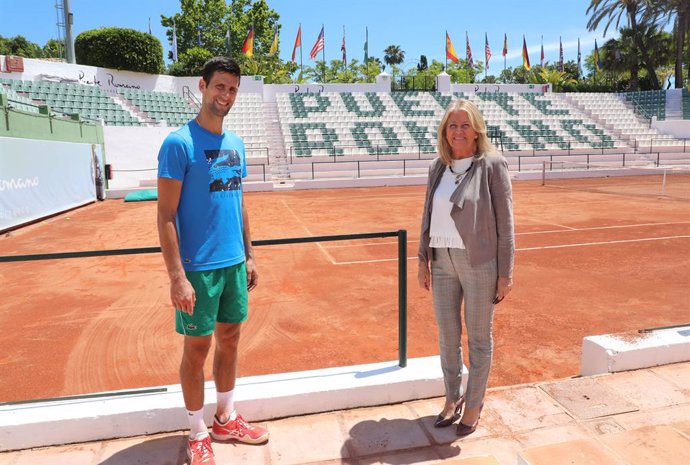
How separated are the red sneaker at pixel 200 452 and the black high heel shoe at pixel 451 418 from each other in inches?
55.0

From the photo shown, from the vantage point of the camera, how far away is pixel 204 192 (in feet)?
8.64

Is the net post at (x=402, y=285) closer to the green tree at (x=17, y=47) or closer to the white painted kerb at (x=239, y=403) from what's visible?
the white painted kerb at (x=239, y=403)

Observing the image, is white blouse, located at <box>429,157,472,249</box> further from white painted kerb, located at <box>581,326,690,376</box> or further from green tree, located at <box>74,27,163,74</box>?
green tree, located at <box>74,27,163,74</box>

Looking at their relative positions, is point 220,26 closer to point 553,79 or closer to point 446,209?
point 553,79

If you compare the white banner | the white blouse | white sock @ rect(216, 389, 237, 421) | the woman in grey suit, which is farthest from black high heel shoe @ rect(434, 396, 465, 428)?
the white banner

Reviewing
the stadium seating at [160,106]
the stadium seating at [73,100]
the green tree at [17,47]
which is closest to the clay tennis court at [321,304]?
the stadium seating at [73,100]

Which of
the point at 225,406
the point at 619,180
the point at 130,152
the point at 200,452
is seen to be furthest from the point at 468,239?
the point at 619,180

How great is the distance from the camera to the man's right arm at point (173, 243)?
A: 8.30ft

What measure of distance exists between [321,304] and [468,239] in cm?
404

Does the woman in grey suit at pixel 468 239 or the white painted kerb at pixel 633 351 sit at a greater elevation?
the woman in grey suit at pixel 468 239

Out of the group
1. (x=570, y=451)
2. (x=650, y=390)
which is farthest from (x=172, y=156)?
(x=650, y=390)

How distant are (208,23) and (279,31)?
33.0ft

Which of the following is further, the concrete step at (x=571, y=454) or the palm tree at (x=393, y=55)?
the palm tree at (x=393, y=55)

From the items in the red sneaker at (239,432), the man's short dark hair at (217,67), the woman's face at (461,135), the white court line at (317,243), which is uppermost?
the man's short dark hair at (217,67)
